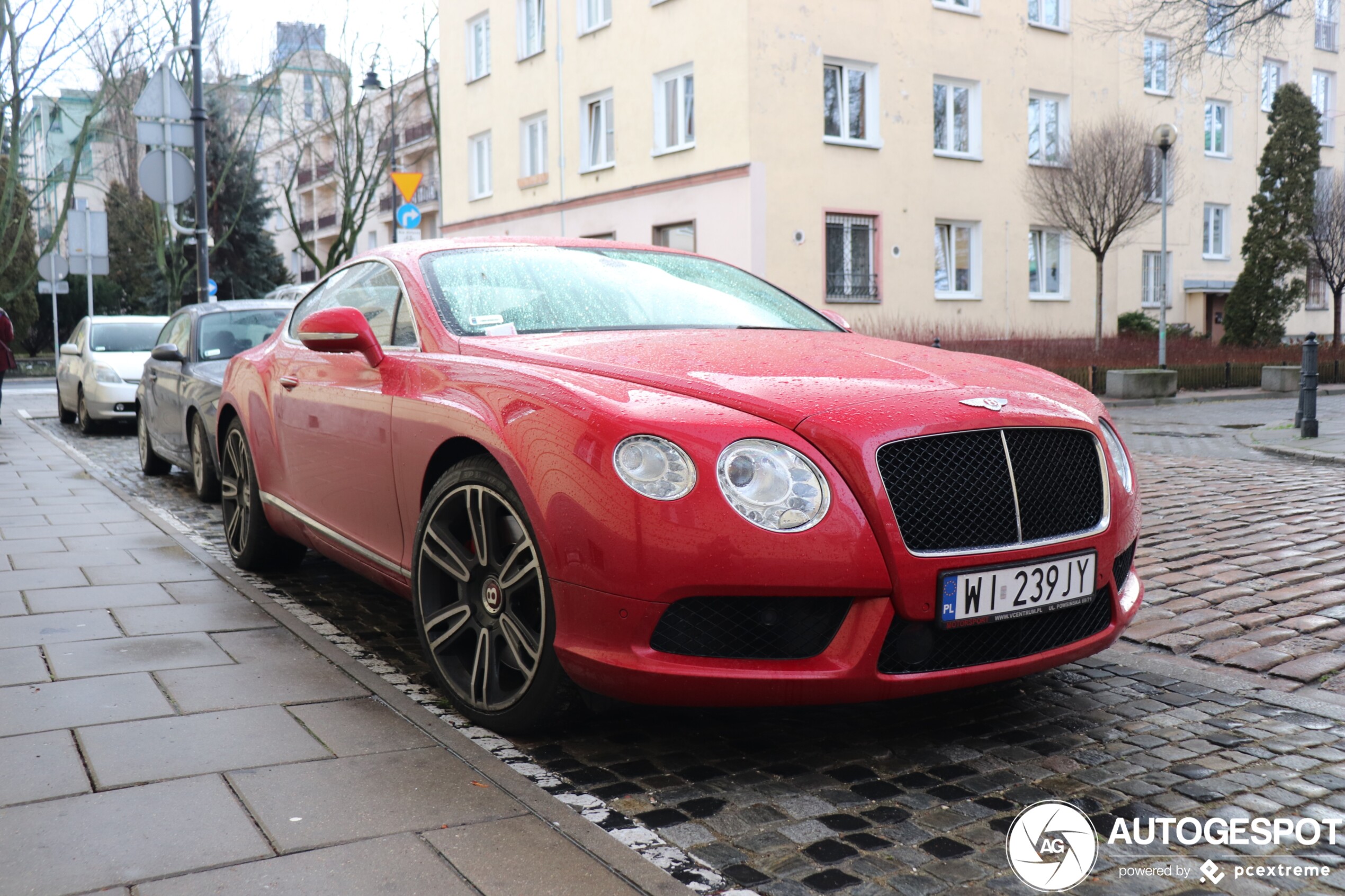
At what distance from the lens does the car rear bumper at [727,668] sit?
3086mm

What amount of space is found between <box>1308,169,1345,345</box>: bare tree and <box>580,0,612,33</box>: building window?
49.6ft

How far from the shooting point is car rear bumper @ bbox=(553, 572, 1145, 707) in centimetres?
309

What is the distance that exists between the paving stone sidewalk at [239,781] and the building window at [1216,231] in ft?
103

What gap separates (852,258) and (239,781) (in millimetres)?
21347

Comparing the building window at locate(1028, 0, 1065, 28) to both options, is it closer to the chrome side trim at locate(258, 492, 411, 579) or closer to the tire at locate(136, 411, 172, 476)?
the tire at locate(136, 411, 172, 476)

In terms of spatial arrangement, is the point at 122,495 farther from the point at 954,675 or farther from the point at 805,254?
the point at 805,254

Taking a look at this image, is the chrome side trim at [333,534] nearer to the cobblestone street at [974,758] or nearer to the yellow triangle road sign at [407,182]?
the cobblestone street at [974,758]

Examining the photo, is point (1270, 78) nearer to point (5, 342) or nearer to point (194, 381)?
point (5, 342)

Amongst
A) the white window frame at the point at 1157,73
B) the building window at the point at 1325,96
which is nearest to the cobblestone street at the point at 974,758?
the white window frame at the point at 1157,73

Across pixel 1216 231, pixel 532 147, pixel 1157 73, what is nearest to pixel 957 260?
pixel 1157 73

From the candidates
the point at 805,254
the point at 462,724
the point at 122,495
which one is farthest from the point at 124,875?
the point at 805,254

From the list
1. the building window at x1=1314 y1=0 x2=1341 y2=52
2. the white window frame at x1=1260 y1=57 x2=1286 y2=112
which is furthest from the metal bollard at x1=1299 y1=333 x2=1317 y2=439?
the building window at x1=1314 y1=0 x2=1341 y2=52

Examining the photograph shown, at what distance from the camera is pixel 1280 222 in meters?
25.2

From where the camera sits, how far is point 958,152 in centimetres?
2489
